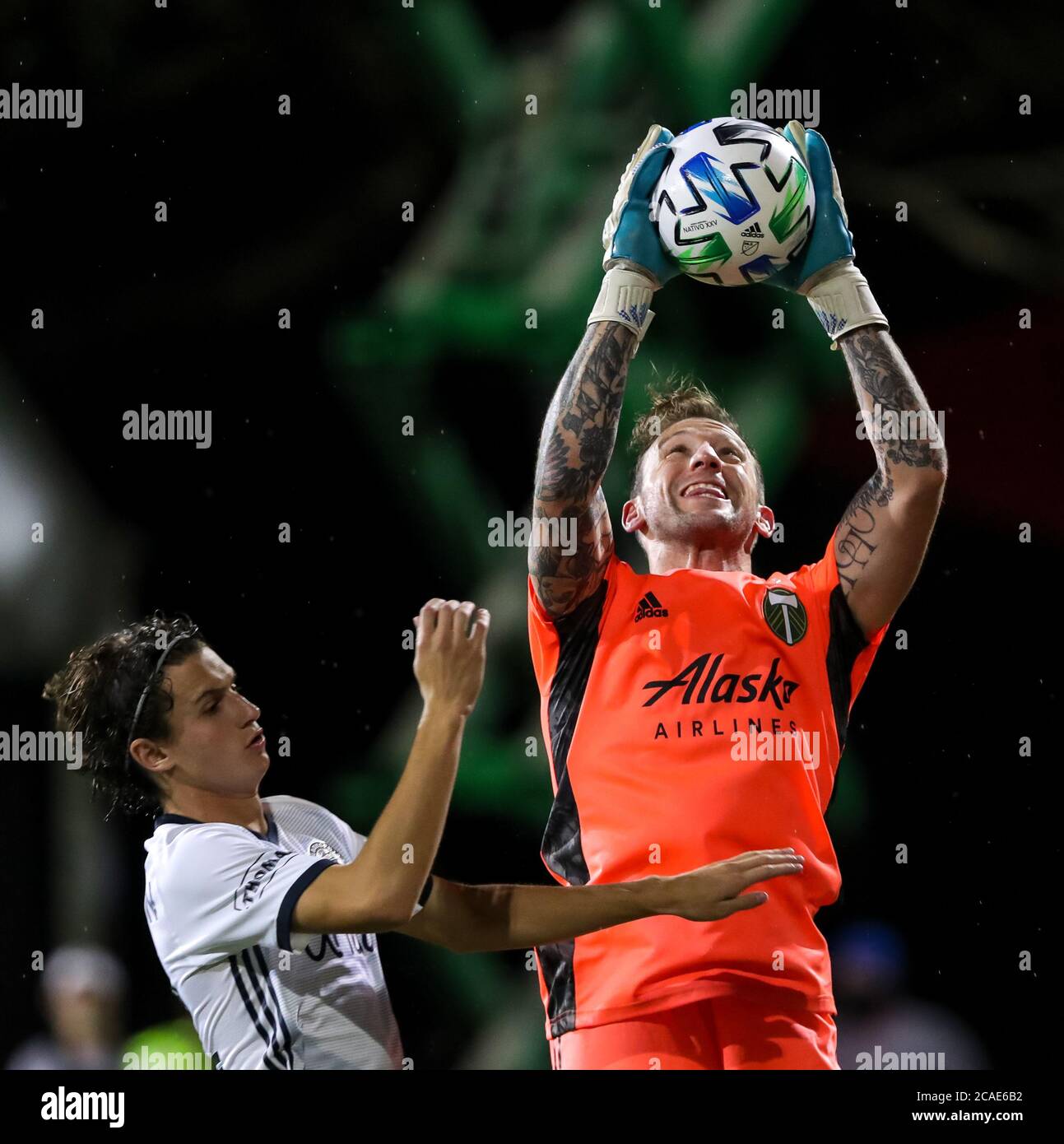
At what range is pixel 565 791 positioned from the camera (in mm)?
2459

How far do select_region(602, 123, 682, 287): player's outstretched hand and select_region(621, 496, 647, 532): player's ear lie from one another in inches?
18.2

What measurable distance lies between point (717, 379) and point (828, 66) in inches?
36.7

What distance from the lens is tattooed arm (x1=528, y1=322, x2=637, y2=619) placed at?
2.46 meters

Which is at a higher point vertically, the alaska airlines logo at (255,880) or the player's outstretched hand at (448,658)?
the player's outstretched hand at (448,658)

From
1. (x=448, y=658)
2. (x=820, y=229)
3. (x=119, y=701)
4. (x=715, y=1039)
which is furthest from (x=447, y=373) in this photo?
(x=715, y=1039)

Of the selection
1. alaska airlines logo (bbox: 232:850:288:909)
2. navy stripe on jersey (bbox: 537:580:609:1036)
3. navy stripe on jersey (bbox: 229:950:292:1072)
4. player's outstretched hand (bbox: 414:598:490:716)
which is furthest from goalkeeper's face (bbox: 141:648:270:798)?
navy stripe on jersey (bbox: 537:580:609:1036)

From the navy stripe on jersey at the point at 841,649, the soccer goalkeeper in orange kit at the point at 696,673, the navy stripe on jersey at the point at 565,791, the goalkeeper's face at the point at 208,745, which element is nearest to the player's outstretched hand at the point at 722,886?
the soccer goalkeeper in orange kit at the point at 696,673

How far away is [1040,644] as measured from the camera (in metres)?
3.63

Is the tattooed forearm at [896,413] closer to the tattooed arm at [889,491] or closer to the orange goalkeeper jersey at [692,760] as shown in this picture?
the tattooed arm at [889,491]

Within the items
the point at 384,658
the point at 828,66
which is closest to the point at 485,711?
the point at 384,658

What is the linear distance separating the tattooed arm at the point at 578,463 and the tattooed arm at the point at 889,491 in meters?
0.45

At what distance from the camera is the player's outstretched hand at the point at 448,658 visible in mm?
1944

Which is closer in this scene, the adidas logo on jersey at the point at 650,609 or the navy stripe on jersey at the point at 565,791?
the navy stripe on jersey at the point at 565,791
